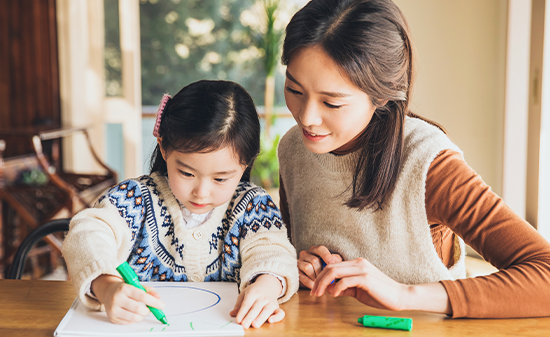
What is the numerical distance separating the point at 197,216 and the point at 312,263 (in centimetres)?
29

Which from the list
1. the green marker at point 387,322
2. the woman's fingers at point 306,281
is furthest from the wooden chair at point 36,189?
the green marker at point 387,322

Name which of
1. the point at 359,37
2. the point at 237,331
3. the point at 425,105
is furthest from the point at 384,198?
the point at 425,105

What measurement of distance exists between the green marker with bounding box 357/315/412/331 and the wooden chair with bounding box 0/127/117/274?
7.75 feet

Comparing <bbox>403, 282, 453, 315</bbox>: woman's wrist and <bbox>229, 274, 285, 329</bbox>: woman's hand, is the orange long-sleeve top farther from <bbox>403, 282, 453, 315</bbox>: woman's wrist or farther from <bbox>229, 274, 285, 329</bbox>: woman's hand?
<bbox>229, 274, 285, 329</bbox>: woman's hand

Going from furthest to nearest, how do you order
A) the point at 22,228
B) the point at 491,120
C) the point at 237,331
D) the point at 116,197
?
1. the point at 22,228
2. the point at 491,120
3. the point at 116,197
4. the point at 237,331

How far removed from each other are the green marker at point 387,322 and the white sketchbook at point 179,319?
0.22 m

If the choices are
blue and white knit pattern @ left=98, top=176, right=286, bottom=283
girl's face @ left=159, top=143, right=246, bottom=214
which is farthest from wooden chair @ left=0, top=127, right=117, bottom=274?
girl's face @ left=159, top=143, right=246, bottom=214

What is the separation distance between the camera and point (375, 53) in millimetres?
983

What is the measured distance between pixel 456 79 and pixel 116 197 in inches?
75.5

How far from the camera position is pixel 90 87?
147 inches

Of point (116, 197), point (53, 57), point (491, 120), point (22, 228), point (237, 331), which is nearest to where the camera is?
point (237, 331)

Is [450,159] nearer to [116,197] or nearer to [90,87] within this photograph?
[116,197]

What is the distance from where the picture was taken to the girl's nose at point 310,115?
3.19 ft

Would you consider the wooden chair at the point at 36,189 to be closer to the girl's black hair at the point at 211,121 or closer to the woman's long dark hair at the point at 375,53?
the girl's black hair at the point at 211,121
